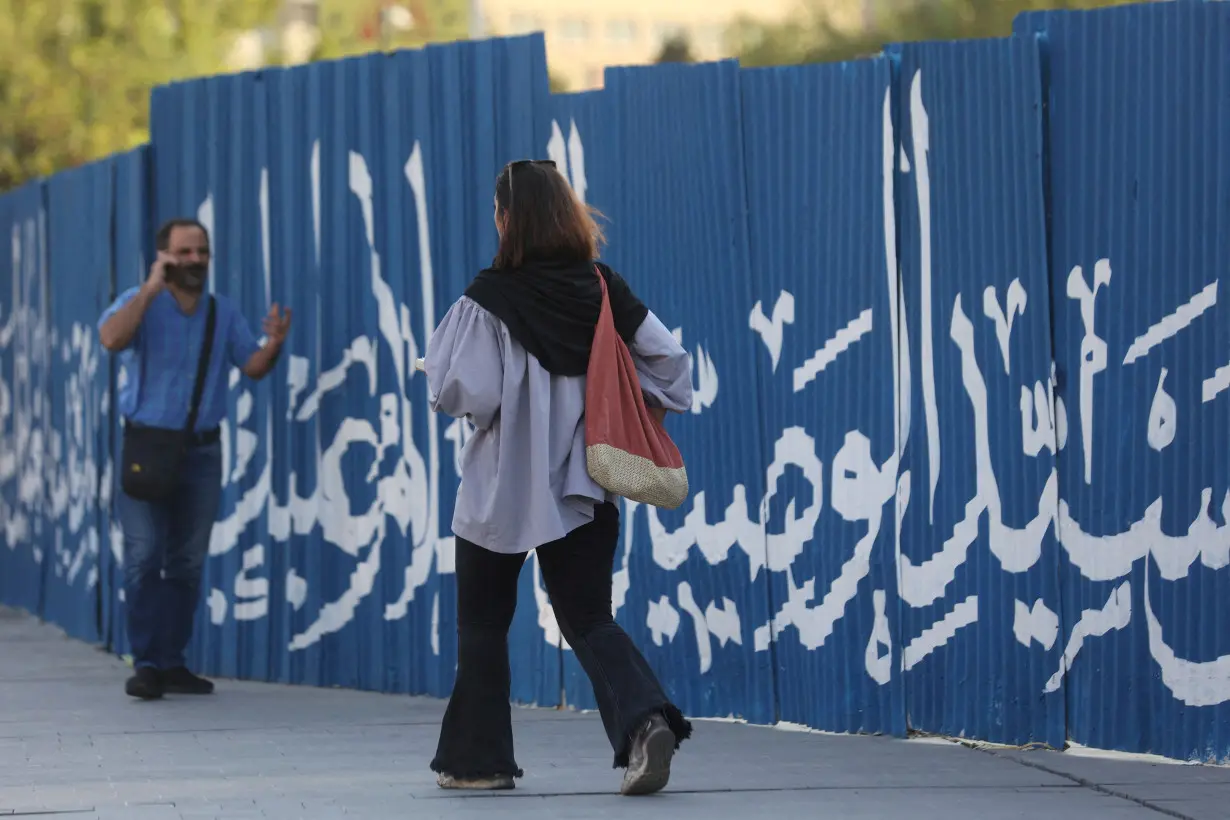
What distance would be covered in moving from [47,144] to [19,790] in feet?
57.1

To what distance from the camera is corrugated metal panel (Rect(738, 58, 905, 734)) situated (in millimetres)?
6871

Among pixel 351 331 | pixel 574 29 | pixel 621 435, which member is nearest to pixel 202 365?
pixel 351 331

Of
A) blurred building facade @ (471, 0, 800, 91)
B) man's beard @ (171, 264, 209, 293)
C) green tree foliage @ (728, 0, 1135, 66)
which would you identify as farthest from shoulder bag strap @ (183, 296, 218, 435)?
blurred building facade @ (471, 0, 800, 91)

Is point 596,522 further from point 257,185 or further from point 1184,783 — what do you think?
point 257,185

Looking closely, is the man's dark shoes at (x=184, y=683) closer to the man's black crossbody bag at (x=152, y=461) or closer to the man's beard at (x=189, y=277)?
the man's black crossbody bag at (x=152, y=461)

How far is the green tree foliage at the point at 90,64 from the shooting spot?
2217 centimetres

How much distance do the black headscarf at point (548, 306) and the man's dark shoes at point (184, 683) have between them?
3.15m

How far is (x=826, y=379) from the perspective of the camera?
7.00 meters

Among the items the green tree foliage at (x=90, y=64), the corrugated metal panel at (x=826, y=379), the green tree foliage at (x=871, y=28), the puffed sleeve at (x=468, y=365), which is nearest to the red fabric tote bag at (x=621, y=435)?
the puffed sleeve at (x=468, y=365)

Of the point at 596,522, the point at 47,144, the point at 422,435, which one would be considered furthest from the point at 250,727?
the point at 47,144

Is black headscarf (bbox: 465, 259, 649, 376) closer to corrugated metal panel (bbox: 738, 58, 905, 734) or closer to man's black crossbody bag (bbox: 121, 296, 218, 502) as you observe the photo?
corrugated metal panel (bbox: 738, 58, 905, 734)

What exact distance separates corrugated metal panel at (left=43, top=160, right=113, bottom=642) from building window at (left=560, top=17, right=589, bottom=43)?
9061cm

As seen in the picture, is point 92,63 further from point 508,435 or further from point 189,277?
point 508,435

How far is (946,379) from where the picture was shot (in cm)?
671
